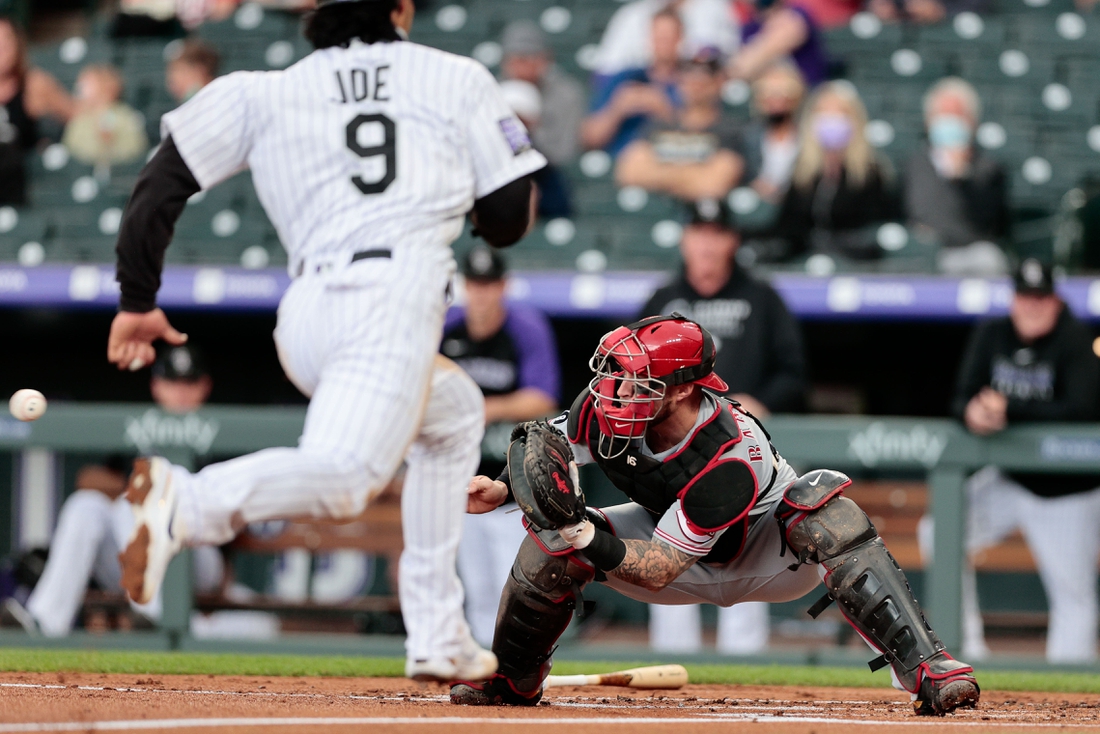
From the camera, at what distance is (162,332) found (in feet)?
9.36

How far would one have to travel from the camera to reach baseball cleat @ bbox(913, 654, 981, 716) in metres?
3.10

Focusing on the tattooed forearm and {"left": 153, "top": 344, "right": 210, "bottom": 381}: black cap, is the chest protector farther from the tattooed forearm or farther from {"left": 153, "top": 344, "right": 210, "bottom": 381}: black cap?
{"left": 153, "top": 344, "right": 210, "bottom": 381}: black cap

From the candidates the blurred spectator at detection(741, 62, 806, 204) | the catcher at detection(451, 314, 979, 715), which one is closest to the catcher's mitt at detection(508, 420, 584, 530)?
the catcher at detection(451, 314, 979, 715)

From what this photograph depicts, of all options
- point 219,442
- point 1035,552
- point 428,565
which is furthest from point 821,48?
point 428,565

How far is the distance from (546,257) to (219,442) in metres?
1.91

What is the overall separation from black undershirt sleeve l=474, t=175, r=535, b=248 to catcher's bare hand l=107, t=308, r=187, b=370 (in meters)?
0.69

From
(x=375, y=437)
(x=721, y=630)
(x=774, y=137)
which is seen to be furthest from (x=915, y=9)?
(x=375, y=437)

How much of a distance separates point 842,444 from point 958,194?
1.89 meters

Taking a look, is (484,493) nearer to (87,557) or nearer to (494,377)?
(494,377)

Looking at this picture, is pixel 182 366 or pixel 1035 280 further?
pixel 182 366

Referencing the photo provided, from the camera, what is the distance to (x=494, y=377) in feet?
17.8

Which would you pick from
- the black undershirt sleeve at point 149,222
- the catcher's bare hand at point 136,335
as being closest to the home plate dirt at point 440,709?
the catcher's bare hand at point 136,335

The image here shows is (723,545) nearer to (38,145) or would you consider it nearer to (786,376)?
(786,376)

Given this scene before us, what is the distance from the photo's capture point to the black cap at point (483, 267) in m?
5.42
